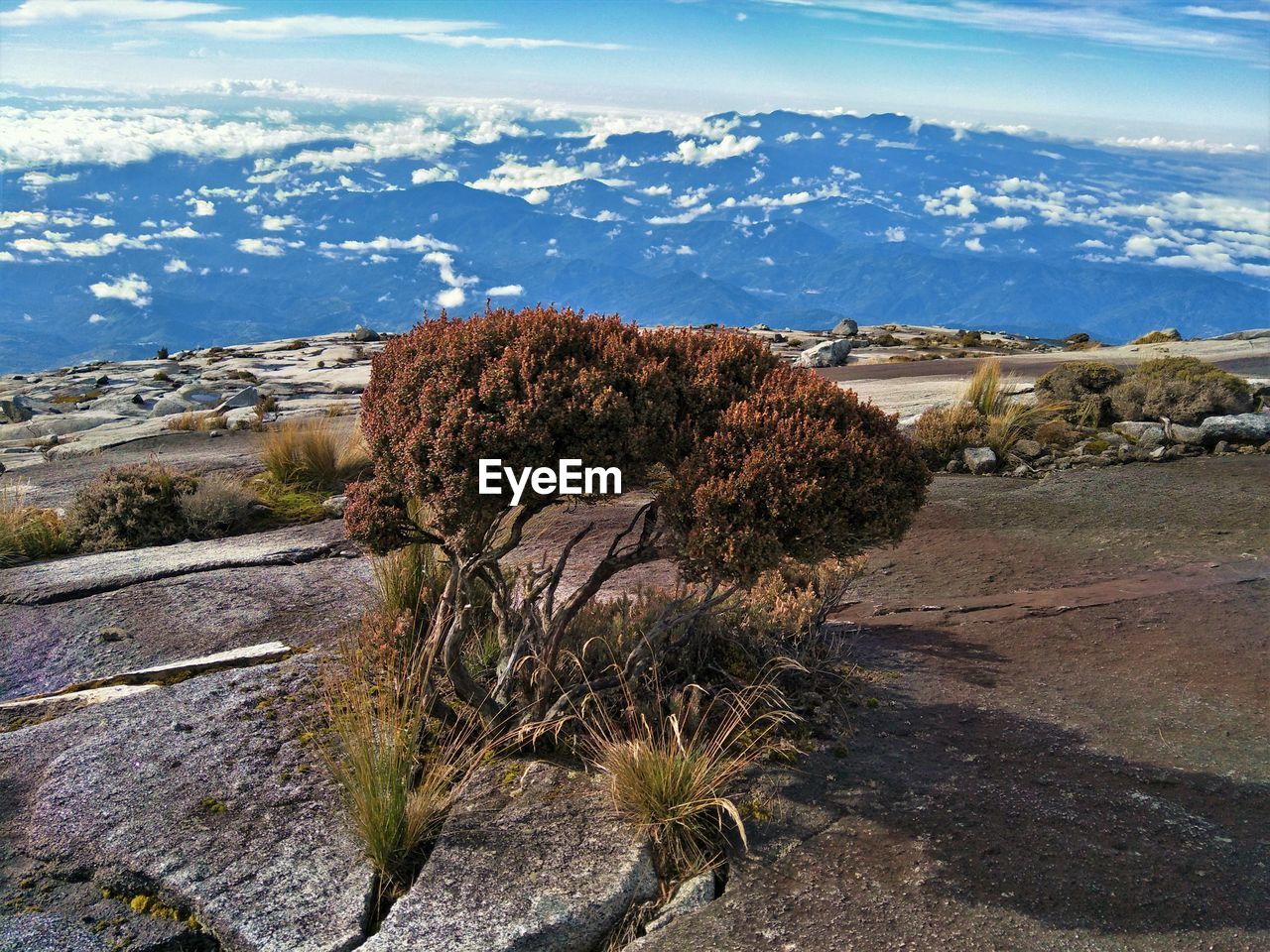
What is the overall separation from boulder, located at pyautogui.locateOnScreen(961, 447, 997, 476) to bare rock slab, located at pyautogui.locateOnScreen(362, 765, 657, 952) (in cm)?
1042

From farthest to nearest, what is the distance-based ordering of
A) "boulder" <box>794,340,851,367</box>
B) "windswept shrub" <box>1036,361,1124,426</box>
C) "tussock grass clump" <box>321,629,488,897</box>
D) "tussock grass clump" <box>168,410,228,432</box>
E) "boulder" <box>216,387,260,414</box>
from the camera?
"boulder" <box>794,340,851,367</box>
"boulder" <box>216,387,260,414</box>
"tussock grass clump" <box>168,410,228,432</box>
"windswept shrub" <box>1036,361,1124,426</box>
"tussock grass clump" <box>321,629,488,897</box>

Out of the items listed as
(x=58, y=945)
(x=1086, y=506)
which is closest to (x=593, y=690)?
(x=58, y=945)

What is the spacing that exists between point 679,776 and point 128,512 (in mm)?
9567

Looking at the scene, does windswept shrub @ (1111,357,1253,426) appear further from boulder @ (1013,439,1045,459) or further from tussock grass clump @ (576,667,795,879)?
tussock grass clump @ (576,667,795,879)

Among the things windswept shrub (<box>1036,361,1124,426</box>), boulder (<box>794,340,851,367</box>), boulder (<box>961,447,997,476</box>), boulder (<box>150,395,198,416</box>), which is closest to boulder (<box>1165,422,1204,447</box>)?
windswept shrub (<box>1036,361,1124,426</box>)

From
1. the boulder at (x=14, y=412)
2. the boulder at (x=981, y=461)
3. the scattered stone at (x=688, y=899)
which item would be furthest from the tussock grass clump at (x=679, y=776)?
the boulder at (x=14, y=412)

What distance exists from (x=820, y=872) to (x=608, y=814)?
4.01 ft

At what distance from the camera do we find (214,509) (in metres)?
12.2

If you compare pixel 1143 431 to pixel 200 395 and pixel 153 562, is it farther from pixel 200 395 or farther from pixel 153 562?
pixel 200 395

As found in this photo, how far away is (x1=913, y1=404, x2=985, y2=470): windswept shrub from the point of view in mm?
14734

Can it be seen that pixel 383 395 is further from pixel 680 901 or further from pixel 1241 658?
pixel 1241 658

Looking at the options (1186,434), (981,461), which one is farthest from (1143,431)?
(981,461)

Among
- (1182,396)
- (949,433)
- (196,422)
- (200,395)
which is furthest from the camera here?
(200,395)

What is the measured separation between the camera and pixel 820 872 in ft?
15.7
